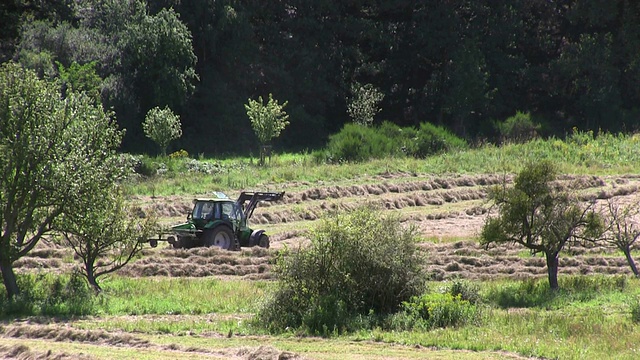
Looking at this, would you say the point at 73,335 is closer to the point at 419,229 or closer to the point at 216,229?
the point at 216,229

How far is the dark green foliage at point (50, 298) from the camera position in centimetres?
2197

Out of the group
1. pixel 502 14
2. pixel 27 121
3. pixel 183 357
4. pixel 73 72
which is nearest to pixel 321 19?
pixel 502 14

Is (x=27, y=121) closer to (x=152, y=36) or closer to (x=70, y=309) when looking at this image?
(x=70, y=309)

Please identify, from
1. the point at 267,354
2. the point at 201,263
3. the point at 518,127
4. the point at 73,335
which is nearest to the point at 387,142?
the point at 518,127

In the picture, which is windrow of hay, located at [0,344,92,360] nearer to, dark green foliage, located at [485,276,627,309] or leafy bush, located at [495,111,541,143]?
dark green foliage, located at [485,276,627,309]

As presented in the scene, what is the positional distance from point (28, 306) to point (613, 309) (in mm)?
12853

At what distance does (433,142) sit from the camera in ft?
188

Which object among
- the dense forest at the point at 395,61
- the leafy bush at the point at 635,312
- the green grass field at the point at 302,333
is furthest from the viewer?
the dense forest at the point at 395,61

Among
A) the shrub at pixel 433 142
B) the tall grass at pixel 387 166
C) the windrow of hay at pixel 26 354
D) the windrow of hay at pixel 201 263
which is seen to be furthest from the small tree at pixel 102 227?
the shrub at pixel 433 142

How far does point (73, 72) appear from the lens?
52.2 meters

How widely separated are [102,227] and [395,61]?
47.5 m

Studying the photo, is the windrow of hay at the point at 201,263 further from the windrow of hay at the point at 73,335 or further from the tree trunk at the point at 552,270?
the windrow of hay at the point at 73,335

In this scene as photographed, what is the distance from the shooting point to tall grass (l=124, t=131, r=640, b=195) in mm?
44031

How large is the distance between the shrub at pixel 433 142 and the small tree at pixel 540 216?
29.8m
